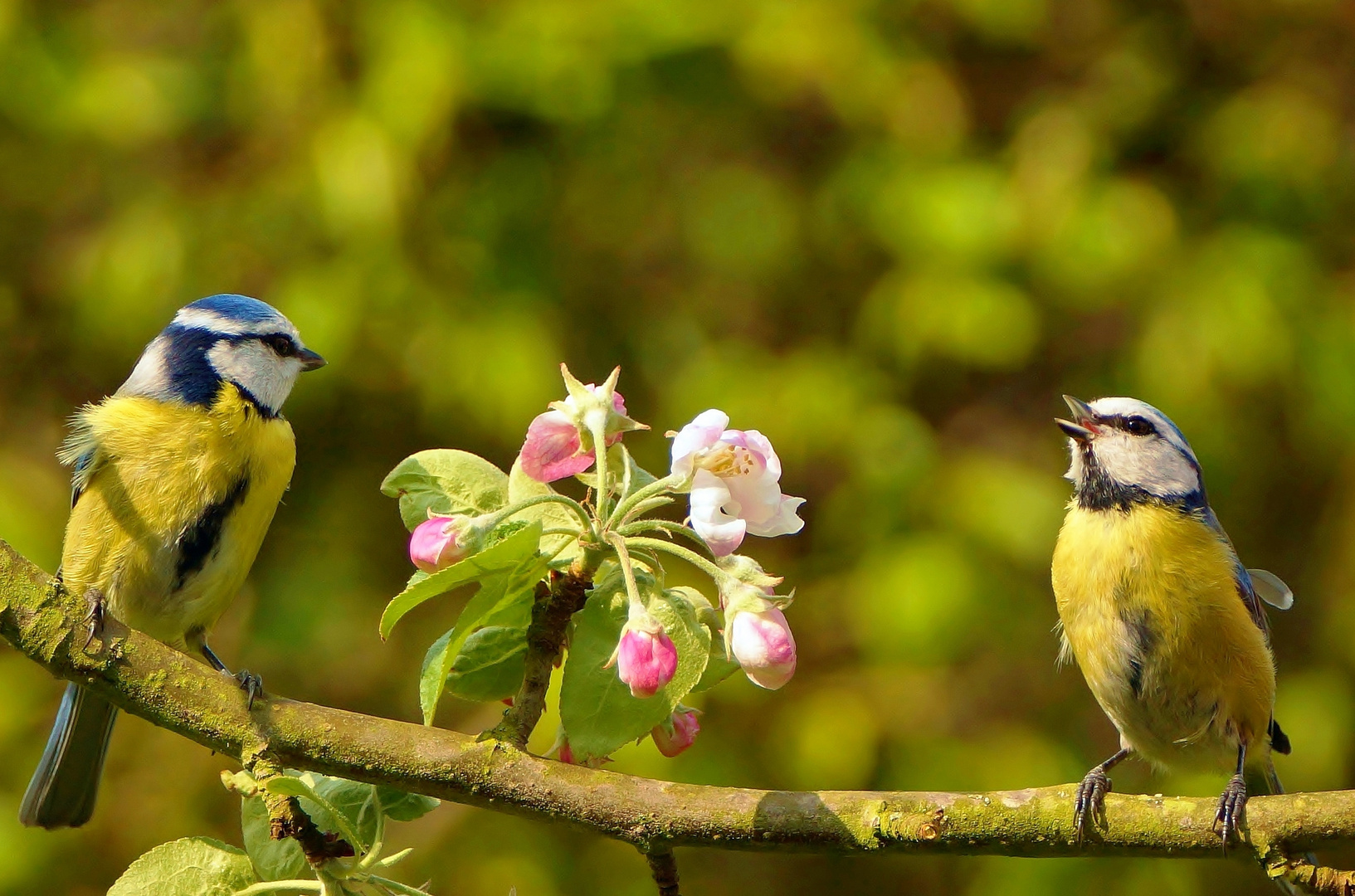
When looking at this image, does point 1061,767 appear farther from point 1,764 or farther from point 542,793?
point 1,764

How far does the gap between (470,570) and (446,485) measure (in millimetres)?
244

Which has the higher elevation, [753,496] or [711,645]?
[753,496]

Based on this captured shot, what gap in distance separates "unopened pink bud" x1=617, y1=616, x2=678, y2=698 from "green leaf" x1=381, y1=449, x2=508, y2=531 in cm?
29

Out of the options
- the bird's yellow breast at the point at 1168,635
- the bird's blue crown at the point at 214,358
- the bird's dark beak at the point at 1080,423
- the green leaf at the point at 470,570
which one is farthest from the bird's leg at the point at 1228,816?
the bird's blue crown at the point at 214,358

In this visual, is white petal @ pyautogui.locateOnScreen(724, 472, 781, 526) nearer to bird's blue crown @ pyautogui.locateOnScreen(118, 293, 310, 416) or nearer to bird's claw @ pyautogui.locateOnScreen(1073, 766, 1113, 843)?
bird's claw @ pyautogui.locateOnScreen(1073, 766, 1113, 843)

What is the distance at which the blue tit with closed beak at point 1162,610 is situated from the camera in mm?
2176

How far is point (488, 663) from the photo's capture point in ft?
4.14

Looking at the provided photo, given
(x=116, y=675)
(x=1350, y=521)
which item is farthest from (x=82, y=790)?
(x=1350, y=521)

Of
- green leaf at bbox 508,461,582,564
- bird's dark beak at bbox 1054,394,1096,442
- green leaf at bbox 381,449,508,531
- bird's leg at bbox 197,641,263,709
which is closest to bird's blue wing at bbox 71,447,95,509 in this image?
bird's leg at bbox 197,641,263,709

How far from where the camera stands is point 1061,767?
9.58 ft

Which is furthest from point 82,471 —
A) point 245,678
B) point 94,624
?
point 94,624

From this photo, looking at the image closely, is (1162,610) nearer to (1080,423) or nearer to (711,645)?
(1080,423)

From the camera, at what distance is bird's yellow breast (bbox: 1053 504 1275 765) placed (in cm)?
217

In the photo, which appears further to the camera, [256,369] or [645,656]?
[256,369]
